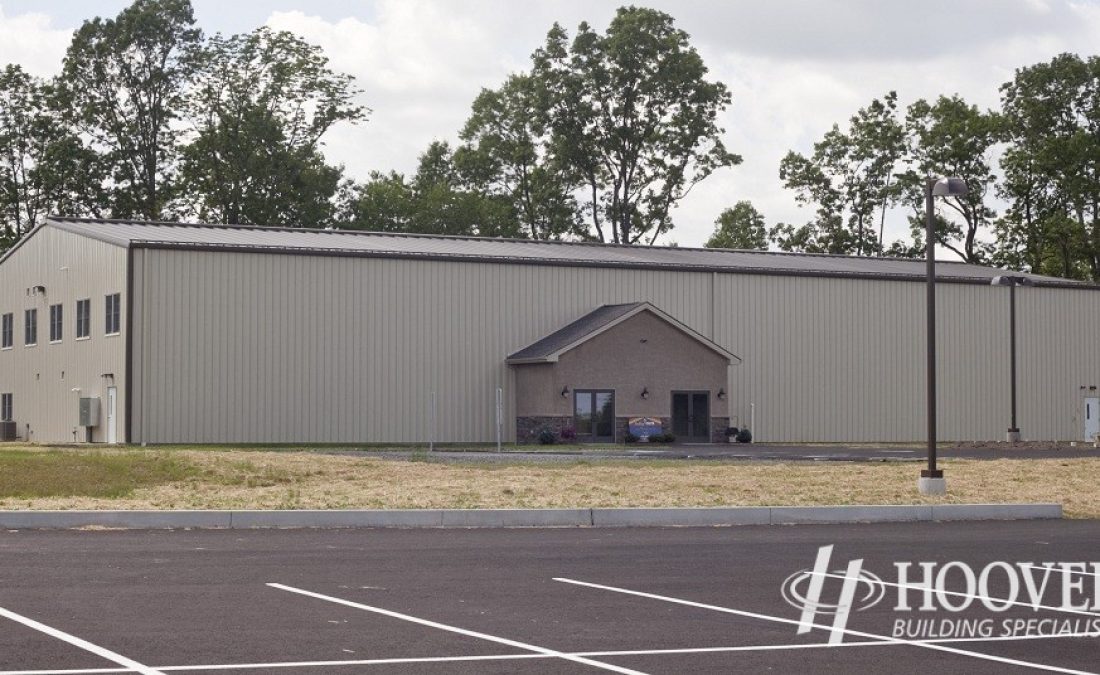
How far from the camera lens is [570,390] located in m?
50.2

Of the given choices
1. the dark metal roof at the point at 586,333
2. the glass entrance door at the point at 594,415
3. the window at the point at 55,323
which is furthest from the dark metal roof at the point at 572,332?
the window at the point at 55,323

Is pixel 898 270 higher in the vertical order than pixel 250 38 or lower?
lower

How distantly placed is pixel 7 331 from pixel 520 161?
3432 cm

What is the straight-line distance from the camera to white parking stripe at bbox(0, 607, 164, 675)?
901 centimetres

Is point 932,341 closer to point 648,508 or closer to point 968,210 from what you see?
point 648,508

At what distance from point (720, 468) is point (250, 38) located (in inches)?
2078

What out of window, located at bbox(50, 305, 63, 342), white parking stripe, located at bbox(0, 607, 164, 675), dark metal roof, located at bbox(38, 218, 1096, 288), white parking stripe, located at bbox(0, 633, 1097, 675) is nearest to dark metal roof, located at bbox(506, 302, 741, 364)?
dark metal roof, located at bbox(38, 218, 1096, 288)

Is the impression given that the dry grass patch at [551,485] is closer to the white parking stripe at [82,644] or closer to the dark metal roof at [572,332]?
the white parking stripe at [82,644]

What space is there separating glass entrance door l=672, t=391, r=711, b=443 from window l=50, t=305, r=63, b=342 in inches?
816

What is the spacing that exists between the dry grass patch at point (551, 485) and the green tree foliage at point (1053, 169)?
161ft

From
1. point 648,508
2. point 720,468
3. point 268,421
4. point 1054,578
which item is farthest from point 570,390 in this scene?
point 1054,578

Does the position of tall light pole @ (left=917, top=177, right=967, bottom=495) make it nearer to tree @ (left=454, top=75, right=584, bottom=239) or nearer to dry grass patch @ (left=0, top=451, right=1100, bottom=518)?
dry grass patch @ (left=0, top=451, right=1100, bottom=518)

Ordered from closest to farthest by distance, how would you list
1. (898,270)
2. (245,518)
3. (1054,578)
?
(1054,578) → (245,518) → (898,270)

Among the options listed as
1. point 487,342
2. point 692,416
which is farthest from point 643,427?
point 487,342
